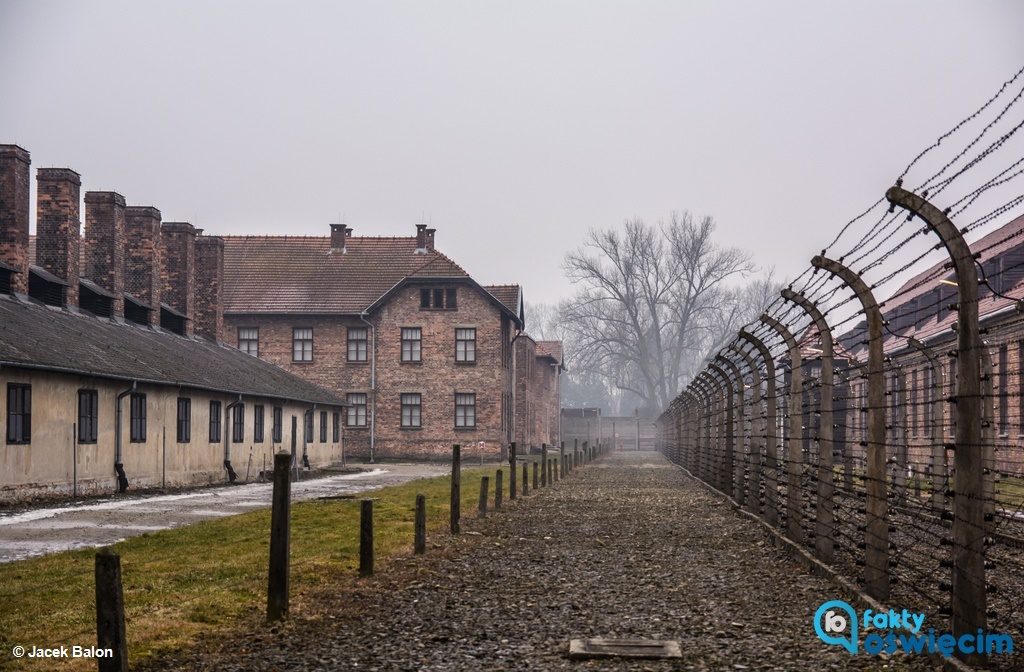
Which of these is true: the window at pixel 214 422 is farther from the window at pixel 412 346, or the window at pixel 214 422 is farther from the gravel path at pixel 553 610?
the window at pixel 412 346

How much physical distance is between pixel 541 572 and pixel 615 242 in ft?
211

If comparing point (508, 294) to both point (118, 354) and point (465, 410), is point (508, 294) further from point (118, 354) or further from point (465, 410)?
point (118, 354)

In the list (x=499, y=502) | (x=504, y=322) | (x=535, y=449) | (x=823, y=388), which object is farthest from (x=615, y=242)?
(x=823, y=388)

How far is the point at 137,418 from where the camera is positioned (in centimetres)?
2559

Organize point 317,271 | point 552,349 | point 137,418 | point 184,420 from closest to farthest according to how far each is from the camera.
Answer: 1. point 137,418
2. point 184,420
3. point 317,271
4. point 552,349

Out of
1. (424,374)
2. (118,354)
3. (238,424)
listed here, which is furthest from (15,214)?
(424,374)

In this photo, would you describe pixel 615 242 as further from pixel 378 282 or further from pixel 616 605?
pixel 616 605

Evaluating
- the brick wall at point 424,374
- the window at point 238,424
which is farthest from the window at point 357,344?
the window at point 238,424

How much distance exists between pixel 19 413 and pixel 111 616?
1576 cm

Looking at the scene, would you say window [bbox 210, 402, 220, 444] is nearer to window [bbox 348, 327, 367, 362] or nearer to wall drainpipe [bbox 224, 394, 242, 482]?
wall drainpipe [bbox 224, 394, 242, 482]

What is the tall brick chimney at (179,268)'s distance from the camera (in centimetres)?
3894

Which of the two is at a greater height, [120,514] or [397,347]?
[397,347]

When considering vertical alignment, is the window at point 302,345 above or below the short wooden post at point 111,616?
above

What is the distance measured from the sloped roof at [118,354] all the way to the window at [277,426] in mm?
563
